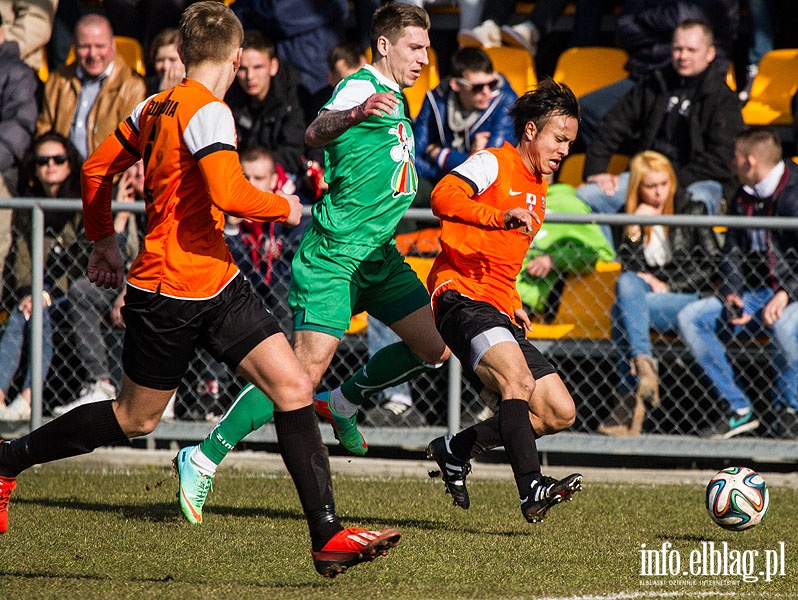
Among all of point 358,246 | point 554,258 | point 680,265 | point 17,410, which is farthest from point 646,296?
point 17,410

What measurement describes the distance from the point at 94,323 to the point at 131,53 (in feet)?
12.4

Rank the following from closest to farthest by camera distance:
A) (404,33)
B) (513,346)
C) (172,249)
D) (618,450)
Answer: (172,249) < (513,346) < (404,33) < (618,450)

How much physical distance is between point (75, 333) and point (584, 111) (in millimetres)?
4530

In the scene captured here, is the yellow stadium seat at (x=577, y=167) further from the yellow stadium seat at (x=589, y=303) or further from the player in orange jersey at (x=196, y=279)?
the player in orange jersey at (x=196, y=279)

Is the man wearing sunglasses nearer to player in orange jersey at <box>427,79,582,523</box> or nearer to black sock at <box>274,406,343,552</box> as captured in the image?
player in orange jersey at <box>427,79,582,523</box>

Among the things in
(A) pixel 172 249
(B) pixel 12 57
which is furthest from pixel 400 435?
(B) pixel 12 57

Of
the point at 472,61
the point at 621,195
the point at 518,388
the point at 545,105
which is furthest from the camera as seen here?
the point at 472,61

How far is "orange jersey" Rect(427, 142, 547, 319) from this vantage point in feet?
18.3

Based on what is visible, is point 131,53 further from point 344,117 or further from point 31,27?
point 344,117

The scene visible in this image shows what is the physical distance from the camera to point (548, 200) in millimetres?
8180

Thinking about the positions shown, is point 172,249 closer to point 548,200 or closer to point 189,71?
point 189,71

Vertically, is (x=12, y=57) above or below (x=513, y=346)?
above

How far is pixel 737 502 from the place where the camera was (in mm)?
5328

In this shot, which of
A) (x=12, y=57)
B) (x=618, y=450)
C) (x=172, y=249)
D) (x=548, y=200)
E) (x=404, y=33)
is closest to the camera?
(x=172, y=249)
